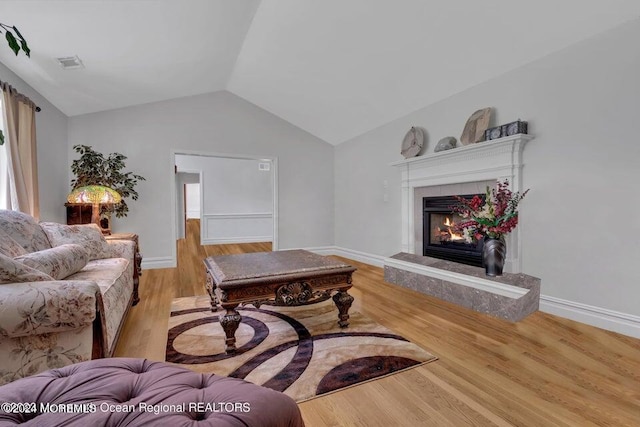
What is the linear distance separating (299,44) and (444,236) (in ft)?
9.69

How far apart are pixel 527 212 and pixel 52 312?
354 centimetres

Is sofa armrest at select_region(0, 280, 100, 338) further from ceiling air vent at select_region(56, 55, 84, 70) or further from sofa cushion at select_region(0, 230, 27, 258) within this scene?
ceiling air vent at select_region(56, 55, 84, 70)

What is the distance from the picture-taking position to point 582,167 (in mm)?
2449

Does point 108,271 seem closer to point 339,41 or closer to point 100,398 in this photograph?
point 100,398

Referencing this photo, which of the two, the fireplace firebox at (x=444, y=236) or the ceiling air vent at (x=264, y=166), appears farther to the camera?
the ceiling air vent at (x=264, y=166)

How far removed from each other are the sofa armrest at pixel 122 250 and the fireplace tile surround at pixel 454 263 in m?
2.90

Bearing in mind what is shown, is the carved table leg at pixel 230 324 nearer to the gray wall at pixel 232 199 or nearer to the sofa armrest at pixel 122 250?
the sofa armrest at pixel 122 250

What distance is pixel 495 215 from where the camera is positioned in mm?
2785

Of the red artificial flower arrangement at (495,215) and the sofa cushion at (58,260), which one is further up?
the red artificial flower arrangement at (495,215)

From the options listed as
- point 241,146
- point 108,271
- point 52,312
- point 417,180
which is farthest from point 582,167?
point 241,146

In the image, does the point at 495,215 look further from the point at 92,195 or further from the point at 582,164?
the point at 92,195

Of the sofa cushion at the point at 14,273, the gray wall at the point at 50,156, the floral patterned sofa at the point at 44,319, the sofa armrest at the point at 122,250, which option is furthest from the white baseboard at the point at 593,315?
the gray wall at the point at 50,156

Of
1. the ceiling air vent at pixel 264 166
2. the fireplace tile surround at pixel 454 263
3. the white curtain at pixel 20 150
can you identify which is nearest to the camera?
the fireplace tile surround at pixel 454 263

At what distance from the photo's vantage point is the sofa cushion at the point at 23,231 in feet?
6.35
